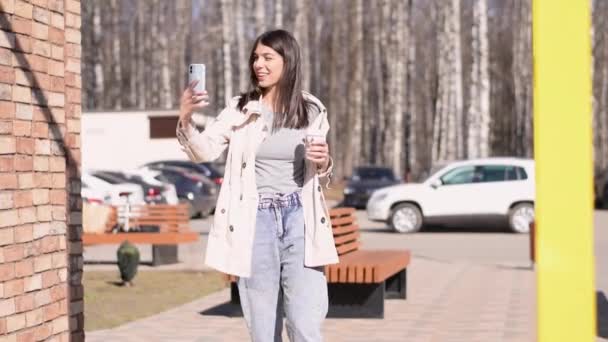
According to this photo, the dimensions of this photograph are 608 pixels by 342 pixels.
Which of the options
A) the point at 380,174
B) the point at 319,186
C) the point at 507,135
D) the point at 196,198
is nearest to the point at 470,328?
the point at 319,186

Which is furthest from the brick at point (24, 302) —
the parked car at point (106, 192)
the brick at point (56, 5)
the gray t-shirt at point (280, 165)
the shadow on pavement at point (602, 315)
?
the parked car at point (106, 192)

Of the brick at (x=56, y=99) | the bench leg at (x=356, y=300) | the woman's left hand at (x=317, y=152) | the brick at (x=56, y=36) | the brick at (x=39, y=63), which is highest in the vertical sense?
the brick at (x=56, y=36)

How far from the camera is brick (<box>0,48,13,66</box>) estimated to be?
6367 millimetres

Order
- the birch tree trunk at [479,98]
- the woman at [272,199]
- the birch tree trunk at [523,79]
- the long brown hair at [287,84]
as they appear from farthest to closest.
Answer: the birch tree trunk at [523,79] < the birch tree trunk at [479,98] < the long brown hair at [287,84] < the woman at [272,199]

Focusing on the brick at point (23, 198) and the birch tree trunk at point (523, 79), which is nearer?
the brick at point (23, 198)

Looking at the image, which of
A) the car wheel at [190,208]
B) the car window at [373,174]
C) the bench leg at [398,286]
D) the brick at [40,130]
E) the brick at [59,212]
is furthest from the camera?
the car window at [373,174]

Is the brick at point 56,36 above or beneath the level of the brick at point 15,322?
above

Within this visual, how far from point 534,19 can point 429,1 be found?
262 ft

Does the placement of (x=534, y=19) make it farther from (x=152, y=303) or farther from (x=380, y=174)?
(x=380, y=174)

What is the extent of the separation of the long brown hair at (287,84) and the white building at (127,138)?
1578 inches

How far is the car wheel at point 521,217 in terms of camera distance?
2730 centimetres

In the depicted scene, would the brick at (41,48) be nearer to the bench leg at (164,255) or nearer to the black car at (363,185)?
the bench leg at (164,255)

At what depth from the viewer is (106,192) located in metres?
24.9

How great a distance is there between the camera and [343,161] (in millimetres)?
78250
